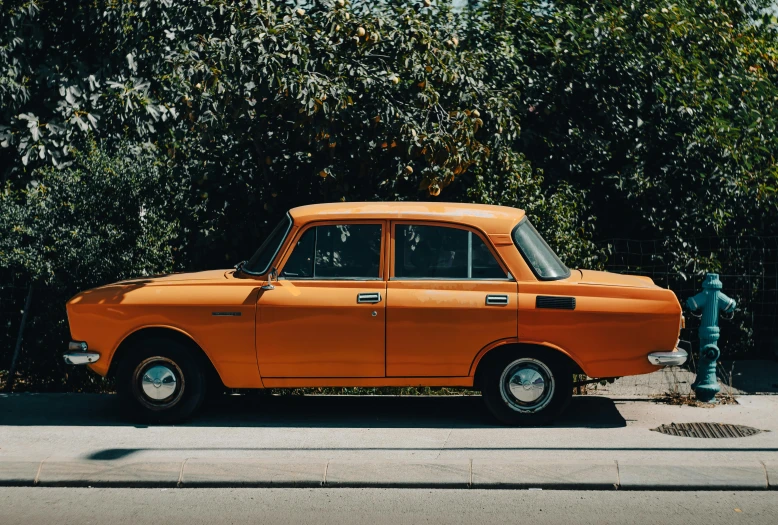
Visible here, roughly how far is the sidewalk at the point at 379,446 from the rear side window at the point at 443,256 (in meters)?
1.22

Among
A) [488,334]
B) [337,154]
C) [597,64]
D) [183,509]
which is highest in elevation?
[597,64]

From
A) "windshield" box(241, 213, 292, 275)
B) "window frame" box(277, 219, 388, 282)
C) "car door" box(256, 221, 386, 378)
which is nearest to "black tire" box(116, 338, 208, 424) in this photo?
"car door" box(256, 221, 386, 378)

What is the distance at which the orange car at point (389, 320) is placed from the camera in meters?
8.00

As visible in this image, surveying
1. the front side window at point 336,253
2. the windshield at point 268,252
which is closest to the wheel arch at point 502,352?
Answer: the front side window at point 336,253

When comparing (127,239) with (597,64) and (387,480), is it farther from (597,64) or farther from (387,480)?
(597,64)

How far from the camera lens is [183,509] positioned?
242 inches

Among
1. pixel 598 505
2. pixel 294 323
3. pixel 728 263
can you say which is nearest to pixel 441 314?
pixel 294 323

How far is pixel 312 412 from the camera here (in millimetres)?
8859

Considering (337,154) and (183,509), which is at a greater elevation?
(337,154)

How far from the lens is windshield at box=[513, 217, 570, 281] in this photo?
26.7 ft

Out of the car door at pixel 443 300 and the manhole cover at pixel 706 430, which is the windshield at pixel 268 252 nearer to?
the car door at pixel 443 300

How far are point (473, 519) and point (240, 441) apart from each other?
2376 mm

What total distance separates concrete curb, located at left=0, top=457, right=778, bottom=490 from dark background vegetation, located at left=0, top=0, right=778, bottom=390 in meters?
3.42

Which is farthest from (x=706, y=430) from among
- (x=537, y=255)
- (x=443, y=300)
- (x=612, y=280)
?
(x=443, y=300)
